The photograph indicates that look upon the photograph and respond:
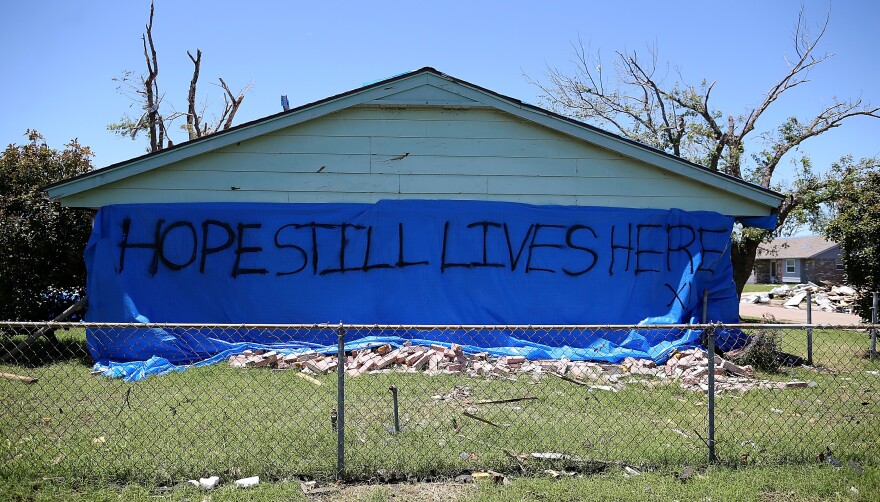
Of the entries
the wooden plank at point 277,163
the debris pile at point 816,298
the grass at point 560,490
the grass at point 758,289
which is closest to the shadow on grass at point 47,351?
the wooden plank at point 277,163

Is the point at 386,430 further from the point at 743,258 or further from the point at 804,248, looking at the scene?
the point at 804,248

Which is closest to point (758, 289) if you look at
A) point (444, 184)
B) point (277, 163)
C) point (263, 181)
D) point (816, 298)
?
point (816, 298)

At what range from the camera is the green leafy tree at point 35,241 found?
358 inches

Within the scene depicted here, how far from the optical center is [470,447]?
4758 mm

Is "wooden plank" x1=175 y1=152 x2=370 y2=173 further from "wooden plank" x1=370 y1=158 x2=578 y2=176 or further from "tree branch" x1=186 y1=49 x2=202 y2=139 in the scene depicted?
"tree branch" x1=186 y1=49 x2=202 y2=139

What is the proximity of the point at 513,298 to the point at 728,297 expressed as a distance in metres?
3.36

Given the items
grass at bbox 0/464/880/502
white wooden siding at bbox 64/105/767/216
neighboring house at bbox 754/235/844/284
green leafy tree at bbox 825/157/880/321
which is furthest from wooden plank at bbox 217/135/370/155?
neighboring house at bbox 754/235/844/284

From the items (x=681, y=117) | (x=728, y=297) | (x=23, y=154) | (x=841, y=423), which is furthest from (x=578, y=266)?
(x=681, y=117)

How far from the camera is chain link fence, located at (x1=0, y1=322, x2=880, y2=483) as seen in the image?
441 centimetres

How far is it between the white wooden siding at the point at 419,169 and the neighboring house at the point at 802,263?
41.6 metres

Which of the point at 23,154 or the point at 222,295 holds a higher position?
the point at 23,154

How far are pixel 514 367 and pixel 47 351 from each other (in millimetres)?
7029

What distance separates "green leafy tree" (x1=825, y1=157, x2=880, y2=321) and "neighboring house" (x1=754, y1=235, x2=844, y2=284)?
37.3 meters

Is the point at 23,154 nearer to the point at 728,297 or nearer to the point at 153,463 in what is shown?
the point at 153,463
